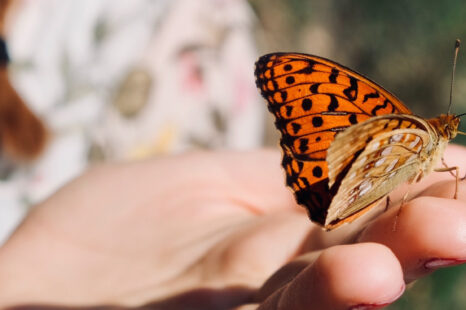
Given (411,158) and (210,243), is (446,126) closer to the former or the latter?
(411,158)

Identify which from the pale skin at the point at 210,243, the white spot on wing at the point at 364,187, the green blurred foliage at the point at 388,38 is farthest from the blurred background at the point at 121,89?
the white spot on wing at the point at 364,187

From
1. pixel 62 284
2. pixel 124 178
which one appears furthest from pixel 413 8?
pixel 62 284

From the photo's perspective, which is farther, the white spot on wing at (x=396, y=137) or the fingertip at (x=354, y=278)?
the white spot on wing at (x=396, y=137)

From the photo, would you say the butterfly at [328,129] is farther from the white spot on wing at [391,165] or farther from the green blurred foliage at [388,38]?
the green blurred foliage at [388,38]

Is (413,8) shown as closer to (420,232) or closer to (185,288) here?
(185,288)

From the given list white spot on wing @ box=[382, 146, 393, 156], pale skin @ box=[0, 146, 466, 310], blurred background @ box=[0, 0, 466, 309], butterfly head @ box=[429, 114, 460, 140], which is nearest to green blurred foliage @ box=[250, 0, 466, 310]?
blurred background @ box=[0, 0, 466, 309]

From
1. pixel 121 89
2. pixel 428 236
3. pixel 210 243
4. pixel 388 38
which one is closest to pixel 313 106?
pixel 428 236

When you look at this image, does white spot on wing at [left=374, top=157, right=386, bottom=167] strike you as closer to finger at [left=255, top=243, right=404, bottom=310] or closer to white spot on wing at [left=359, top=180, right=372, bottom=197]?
white spot on wing at [left=359, top=180, right=372, bottom=197]
